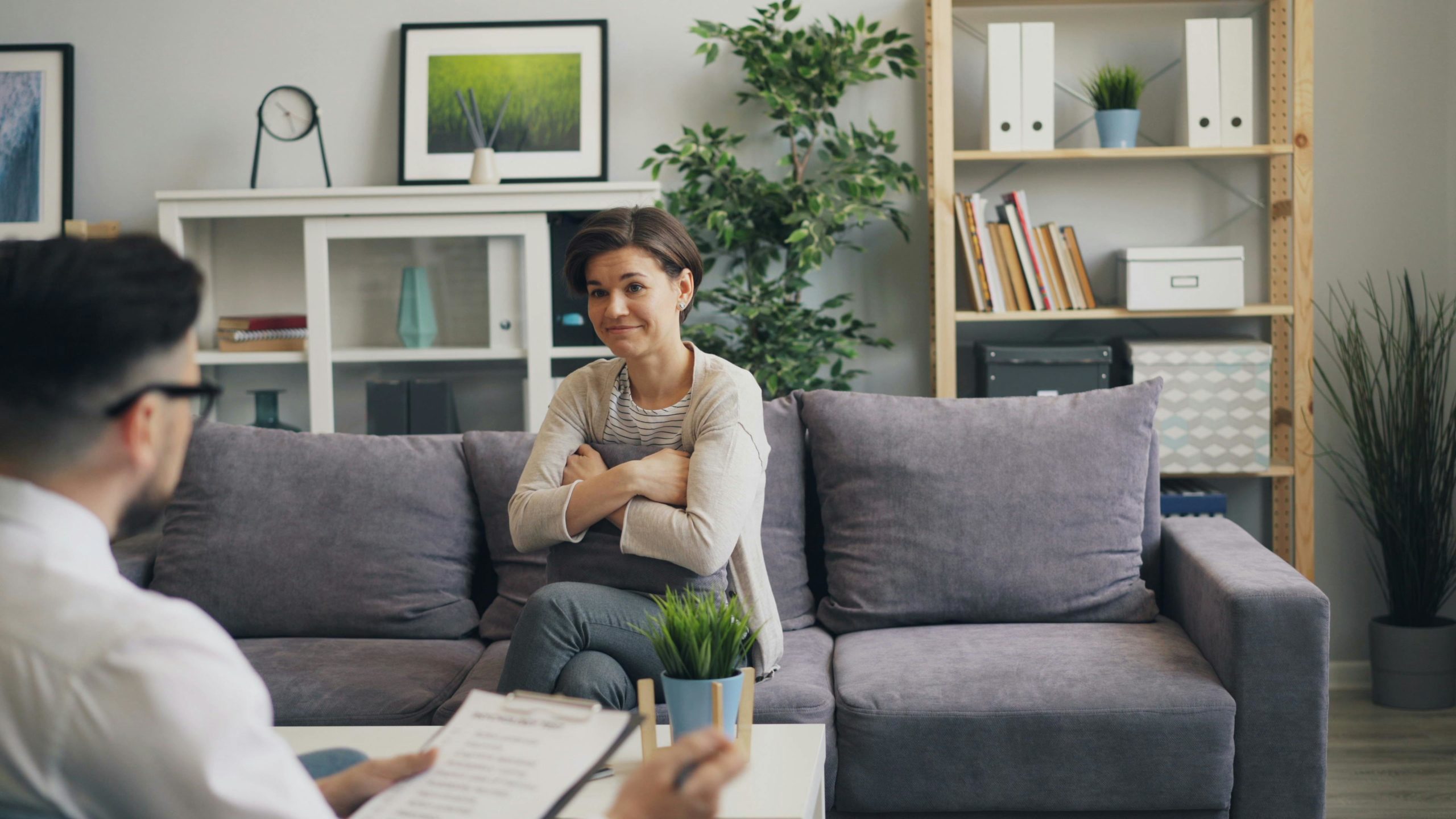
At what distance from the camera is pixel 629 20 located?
3330 millimetres

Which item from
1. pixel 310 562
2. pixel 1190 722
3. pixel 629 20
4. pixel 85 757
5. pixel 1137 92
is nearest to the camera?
pixel 85 757

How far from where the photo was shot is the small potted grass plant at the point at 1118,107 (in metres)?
3.01

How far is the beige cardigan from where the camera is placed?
180 centimetres

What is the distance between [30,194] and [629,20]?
70.5 inches

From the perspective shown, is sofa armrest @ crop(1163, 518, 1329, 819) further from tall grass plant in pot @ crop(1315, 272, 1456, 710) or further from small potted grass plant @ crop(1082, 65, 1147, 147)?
small potted grass plant @ crop(1082, 65, 1147, 147)

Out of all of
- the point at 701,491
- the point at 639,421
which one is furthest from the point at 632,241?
the point at 701,491

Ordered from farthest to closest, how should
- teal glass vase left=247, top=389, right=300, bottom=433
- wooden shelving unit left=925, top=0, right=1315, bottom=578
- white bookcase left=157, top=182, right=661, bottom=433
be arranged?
1. teal glass vase left=247, top=389, right=300, bottom=433
2. white bookcase left=157, top=182, right=661, bottom=433
3. wooden shelving unit left=925, top=0, right=1315, bottom=578

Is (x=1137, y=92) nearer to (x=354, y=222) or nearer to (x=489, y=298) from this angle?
(x=489, y=298)

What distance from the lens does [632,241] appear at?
6.34ft

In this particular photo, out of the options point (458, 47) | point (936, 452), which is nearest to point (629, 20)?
point (458, 47)

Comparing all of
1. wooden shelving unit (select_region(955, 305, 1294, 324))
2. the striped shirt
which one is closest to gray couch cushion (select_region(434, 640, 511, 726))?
the striped shirt

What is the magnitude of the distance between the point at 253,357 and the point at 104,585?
2.58m

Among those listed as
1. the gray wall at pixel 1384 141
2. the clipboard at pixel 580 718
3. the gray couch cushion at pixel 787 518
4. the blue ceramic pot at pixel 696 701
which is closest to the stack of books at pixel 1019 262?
the gray wall at pixel 1384 141

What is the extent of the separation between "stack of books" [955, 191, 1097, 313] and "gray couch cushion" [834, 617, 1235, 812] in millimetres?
1366
